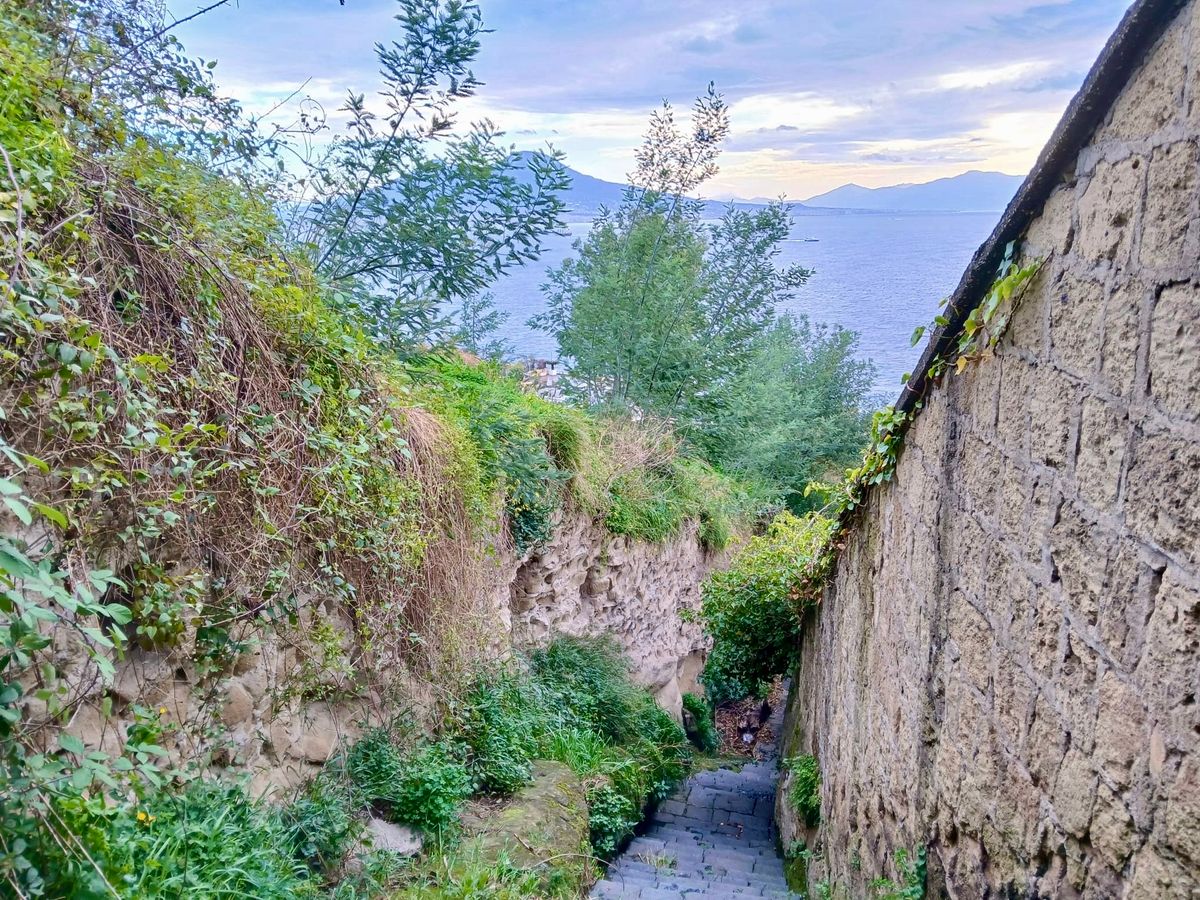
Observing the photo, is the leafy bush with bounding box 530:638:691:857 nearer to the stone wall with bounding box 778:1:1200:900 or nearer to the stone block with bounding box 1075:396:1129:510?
the stone wall with bounding box 778:1:1200:900

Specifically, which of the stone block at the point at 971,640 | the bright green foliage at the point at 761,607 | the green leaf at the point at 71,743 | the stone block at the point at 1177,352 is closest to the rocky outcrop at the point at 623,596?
the bright green foliage at the point at 761,607

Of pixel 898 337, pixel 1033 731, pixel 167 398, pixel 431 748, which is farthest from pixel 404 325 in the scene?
pixel 898 337

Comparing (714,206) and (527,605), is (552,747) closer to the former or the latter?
(527,605)

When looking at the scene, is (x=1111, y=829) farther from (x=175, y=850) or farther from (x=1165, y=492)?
(x=175, y=850)

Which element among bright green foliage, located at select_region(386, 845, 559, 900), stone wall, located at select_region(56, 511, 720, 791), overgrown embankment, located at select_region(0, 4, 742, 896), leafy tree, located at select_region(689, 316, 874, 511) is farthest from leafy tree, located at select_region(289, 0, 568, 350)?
leafy tree, located at select_region(689, 316, 874, 511)

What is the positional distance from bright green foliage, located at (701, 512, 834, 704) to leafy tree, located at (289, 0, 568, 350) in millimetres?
3843

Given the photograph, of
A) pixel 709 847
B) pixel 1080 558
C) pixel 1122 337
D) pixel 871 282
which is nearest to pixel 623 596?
pixel 709 847

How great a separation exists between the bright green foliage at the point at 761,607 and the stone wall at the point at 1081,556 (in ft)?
13.2

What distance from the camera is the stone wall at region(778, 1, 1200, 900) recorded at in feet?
4.50

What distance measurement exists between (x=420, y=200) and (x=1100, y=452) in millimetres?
3895

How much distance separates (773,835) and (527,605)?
3216mm

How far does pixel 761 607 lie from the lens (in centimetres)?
716

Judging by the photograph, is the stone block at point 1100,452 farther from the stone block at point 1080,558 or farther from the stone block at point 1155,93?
the stone block at point 1155,93

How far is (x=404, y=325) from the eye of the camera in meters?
4.66
